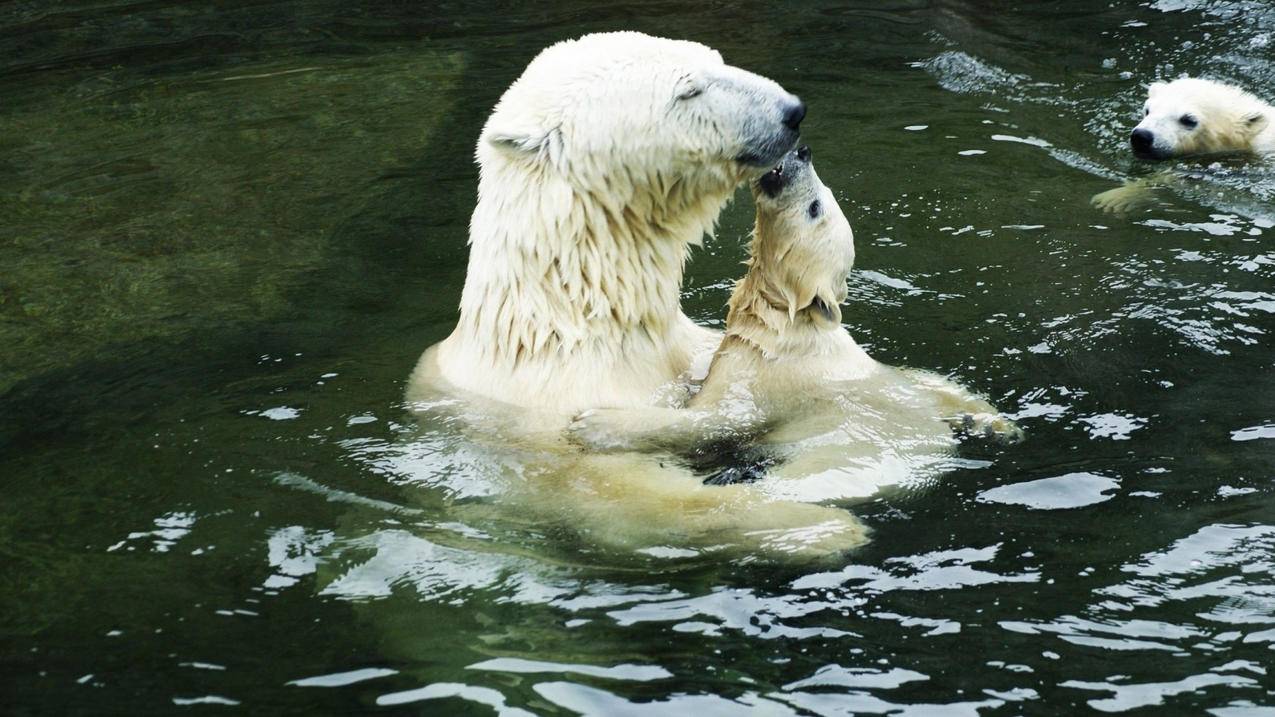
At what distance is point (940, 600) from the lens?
331 cm

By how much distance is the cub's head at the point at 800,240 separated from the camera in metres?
4.26

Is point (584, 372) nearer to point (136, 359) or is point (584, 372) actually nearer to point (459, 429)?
point (459, 429)

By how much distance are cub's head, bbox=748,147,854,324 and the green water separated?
68cm

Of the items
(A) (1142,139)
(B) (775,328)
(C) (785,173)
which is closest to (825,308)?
(B) (775,328)

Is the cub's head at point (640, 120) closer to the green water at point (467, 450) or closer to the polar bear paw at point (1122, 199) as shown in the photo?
the green water at point (467, 450)

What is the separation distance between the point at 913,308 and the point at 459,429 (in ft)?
6.55

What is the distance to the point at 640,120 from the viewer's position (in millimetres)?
3912

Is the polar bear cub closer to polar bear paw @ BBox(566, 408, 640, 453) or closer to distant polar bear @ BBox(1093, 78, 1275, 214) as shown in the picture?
polar bear paw @ BBox(566, 408, 640, 453)

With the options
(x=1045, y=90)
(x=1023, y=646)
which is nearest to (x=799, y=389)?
(x=1023, y=646)

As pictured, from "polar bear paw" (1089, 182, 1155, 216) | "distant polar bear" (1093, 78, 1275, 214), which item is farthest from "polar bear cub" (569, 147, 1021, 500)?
"distant polar bear" (1093, 78, 1275, 214)

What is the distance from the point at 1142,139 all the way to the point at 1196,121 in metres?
0.45

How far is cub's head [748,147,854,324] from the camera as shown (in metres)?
4.26

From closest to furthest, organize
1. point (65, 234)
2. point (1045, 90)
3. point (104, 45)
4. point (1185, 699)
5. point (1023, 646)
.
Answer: point (1185, 699) → point (1023, 646) → point (65, 234) → point (1045, 90) → point (104, 45)

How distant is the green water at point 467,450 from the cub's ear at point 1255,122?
39cm
